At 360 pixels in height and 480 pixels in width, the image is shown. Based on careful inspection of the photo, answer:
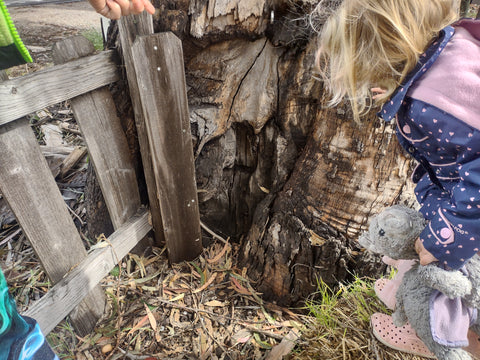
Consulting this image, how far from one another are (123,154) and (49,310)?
855 mm

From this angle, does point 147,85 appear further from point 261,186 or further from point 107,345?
point 107,345

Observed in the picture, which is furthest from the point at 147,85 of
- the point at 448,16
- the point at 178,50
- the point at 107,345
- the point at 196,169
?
the point at 107,345

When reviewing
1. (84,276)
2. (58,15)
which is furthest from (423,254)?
(58,15)

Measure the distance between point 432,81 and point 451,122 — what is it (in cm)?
13

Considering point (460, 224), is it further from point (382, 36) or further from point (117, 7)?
point (117, 7)

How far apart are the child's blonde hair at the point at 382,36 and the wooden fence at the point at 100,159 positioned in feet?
2.96

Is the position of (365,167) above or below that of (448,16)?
below

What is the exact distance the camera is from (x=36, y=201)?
4.98 ft

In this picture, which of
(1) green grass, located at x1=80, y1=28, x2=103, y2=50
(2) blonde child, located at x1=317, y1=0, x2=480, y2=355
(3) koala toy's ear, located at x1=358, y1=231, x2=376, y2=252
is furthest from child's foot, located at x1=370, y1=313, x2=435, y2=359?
(1) green grass, located at x1=80, y1=28, x2=103, y2=50

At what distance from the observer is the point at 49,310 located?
1.64 meters

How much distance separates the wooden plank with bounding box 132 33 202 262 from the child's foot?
4.00ft

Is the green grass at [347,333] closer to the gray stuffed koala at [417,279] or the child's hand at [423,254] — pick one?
the gray stuffed koala at [417,279]

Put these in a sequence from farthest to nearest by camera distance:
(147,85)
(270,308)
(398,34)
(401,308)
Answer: (270,308)
(147,85)
(401,308)
(398,34)

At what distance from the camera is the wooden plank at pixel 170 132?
1.67 metres
